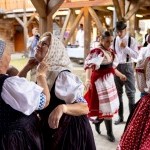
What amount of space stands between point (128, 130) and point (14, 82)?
0.88m

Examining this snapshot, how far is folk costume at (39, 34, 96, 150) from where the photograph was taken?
1.80 metres

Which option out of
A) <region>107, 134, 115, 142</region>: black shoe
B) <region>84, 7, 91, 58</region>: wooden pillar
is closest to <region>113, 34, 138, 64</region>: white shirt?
<region>107, 134, 115, 142</region>: black shoe

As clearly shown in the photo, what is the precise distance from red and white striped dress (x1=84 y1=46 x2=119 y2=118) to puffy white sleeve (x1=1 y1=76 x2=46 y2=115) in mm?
1973

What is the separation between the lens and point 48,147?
1814mm

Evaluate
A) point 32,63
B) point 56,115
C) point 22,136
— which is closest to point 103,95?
point 32,63

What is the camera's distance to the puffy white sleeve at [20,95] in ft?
4.73

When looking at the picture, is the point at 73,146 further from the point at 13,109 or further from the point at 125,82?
the point at 125,82

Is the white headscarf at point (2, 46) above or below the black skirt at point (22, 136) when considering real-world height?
above

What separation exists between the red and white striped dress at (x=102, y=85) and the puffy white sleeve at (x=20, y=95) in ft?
6.47

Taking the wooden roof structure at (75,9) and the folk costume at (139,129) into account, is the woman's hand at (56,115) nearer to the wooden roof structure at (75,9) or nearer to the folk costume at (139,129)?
the folk costume at (139,129)

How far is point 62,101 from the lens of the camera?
1.82 m

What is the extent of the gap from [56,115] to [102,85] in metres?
1.85

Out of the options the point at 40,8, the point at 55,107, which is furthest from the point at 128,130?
the point at 40,8

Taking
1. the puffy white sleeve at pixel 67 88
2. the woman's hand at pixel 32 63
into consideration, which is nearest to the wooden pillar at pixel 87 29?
the woman's hand at pixel 32 63
